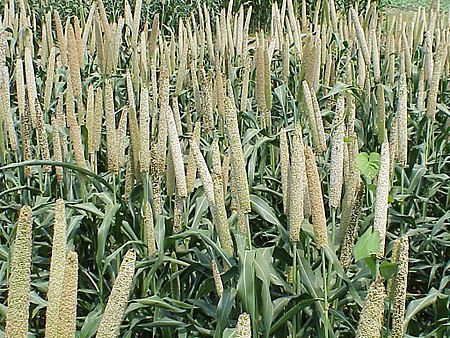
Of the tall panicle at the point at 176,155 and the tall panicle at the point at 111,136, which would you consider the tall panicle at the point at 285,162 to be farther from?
the tall panicle at the point at 111,136

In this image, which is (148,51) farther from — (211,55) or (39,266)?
(39,266)

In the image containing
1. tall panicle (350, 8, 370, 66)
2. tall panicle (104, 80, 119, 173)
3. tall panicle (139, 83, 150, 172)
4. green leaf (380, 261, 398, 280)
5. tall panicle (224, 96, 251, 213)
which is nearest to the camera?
green leaf (380, 261, 398, 280)

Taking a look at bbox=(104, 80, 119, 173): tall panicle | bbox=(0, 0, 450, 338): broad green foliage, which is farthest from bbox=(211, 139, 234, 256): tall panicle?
bbox=(104, 80, 119, 173): tall panicle

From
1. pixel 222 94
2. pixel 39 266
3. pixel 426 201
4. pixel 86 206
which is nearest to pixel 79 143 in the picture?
pixel 86 206

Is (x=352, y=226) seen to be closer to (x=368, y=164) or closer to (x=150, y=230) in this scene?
(x=368, y=164)

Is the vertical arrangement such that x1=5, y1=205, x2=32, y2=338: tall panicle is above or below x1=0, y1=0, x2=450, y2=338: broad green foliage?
above

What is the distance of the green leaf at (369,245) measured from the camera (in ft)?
5.02

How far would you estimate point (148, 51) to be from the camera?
3.81 meters

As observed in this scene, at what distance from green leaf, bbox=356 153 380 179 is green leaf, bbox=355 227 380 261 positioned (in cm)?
33

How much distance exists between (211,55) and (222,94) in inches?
53.6

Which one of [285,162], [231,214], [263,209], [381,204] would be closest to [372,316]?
[381,204]

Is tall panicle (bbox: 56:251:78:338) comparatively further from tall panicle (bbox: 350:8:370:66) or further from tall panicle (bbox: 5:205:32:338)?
tall panicle (bbox: 350:8:370:66)

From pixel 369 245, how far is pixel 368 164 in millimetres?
462

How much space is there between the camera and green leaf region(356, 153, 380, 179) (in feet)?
6.21
